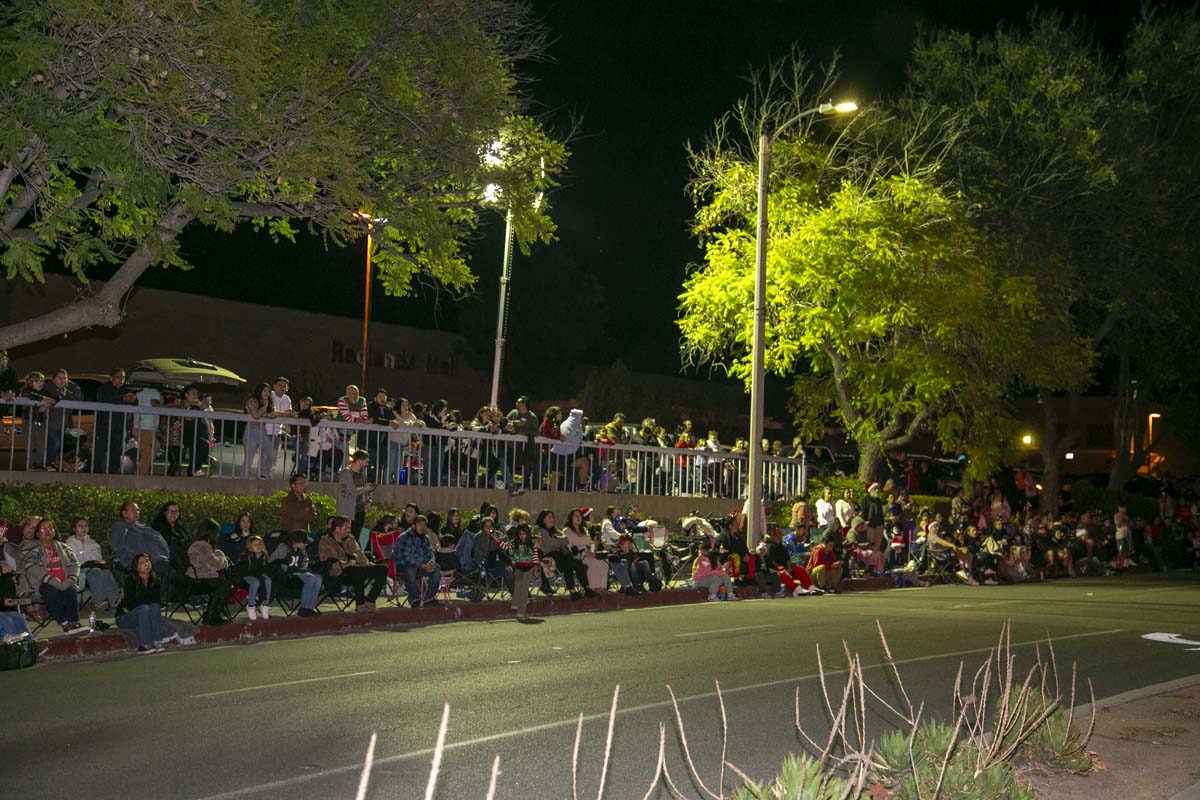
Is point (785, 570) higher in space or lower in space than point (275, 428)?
lower

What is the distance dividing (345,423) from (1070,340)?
67.1ft

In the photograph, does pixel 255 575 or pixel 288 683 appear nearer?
pixel 288 683

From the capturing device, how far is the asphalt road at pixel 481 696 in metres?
7.77

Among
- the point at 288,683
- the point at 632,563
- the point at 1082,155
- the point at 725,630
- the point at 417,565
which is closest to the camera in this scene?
the point at 288,683

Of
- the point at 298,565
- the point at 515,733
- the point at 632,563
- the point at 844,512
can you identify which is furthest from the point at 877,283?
the point at 515,733

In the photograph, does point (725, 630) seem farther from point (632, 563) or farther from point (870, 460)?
point (870, 460)

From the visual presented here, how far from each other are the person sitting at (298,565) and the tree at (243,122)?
3658mm

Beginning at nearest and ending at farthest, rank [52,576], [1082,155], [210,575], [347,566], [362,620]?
[52,576] < [210,575] < [362,620] < [347,566] < [1082,155]

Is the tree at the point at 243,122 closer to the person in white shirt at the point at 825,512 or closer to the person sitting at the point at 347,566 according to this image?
the person sitting at the point at 347,566

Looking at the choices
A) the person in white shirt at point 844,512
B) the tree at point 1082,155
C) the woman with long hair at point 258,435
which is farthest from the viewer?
the tree at point 1082,155

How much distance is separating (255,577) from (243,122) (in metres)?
5.55

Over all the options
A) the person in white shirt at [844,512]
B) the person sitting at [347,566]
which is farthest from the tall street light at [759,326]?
the person sitting at [347,566]

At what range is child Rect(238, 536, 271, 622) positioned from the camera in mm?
15406

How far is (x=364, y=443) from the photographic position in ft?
71.8
